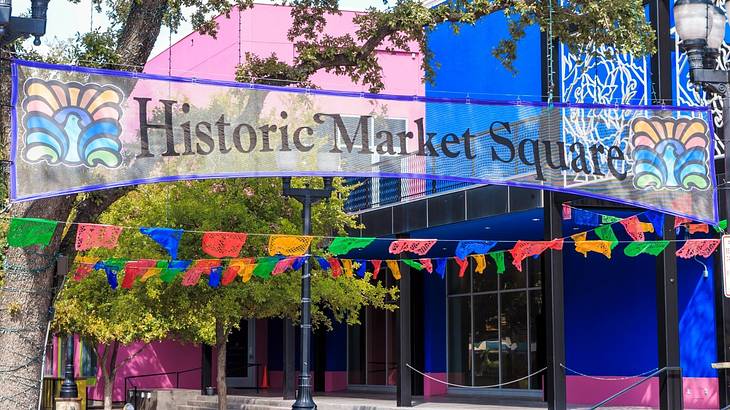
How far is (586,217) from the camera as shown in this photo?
19469mm

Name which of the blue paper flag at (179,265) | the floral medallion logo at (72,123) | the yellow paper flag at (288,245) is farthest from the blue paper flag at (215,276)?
the floral medallion logo at (72,123)

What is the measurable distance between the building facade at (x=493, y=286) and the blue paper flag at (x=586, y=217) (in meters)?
0.16

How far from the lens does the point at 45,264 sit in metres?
13.7

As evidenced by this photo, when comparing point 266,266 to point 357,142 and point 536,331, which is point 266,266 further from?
point 536,331

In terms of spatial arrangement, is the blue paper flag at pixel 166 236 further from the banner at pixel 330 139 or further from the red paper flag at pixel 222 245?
the banner at pixel 330 139

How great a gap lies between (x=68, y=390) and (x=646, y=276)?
1221 cm

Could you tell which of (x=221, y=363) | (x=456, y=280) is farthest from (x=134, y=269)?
(x=456, y=280)

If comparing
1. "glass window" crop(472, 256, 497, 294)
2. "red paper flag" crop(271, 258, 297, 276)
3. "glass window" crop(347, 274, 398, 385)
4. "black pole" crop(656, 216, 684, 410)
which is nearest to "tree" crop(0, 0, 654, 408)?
"red paper flag" crop(271, 258, 297, 276)

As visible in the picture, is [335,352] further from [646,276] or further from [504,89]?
[646,276]

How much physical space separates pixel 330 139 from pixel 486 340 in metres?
14.5

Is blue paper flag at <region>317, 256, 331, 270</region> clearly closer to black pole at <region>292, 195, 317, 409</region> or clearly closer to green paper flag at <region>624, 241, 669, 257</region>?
black pole at <region>292, 195, 317, 409</region>

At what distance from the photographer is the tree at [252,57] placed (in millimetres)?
13328

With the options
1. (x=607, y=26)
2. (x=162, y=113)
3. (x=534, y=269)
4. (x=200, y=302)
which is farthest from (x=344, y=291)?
(x=162, y=113)

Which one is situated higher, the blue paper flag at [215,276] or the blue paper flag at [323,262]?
the blue paper flag at [323,262]
